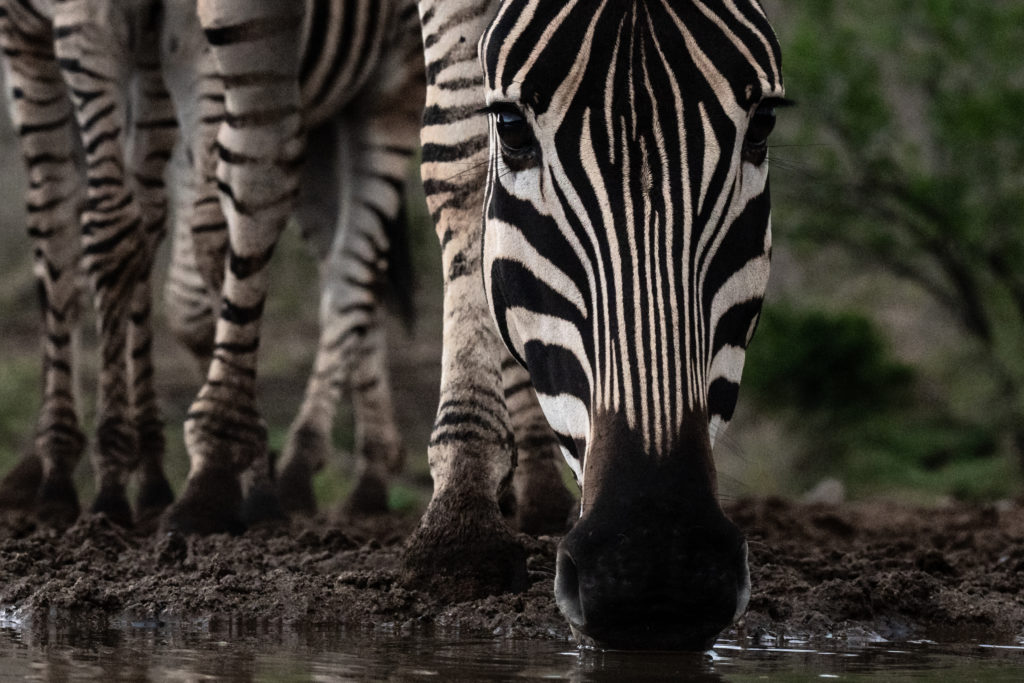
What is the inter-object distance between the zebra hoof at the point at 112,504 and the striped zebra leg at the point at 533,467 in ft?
6.71

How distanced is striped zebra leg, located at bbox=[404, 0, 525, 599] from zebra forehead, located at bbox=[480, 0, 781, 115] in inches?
34.8

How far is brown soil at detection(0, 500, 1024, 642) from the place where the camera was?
3.66 m

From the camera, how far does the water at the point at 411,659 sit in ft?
8.95

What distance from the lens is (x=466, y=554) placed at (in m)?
3.78

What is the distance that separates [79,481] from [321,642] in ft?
25.4

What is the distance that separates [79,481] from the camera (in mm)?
10547

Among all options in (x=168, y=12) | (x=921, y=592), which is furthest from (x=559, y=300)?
(x=168, y=12)

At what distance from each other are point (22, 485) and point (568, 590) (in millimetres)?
5204

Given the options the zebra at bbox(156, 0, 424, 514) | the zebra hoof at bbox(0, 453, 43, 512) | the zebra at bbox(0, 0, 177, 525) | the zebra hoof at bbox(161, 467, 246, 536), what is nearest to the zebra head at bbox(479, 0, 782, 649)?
the zebra hoof at bbox(161, 467, 246, 536)

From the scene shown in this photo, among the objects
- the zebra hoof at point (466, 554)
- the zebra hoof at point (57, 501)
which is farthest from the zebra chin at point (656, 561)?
the zebra hoof at point (57, 501)

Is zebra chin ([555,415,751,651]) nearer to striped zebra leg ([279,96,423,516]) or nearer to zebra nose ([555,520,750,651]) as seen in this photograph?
zebra nose ([555,520,750,651])

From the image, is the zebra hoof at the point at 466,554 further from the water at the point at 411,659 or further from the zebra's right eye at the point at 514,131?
the zebra's right eye at the point at 514,131

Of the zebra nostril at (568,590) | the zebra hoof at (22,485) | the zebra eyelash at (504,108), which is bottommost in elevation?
the zebra nostril at (568,590)

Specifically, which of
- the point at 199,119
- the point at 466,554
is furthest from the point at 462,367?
the point at 199,119
